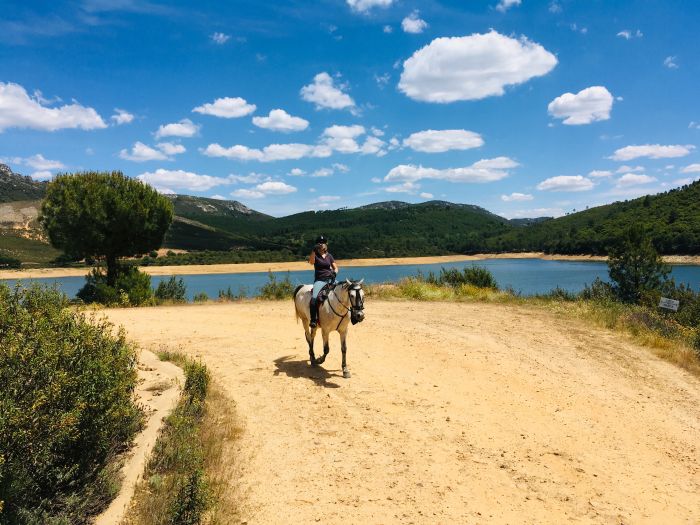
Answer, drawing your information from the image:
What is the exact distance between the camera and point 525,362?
34.9 ft

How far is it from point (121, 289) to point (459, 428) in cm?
1929

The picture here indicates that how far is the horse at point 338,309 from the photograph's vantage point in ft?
27.7

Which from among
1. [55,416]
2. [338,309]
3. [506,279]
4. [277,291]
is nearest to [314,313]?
[338,309]

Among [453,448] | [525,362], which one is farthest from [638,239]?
[453,448]

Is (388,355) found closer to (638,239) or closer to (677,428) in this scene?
(677,428)

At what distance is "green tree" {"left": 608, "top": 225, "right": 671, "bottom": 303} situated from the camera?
71.0 ft

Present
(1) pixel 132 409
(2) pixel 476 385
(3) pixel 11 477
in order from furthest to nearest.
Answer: (2) pixel 476 385 < (1) pixel 132 409 < (3) pixel 11 477

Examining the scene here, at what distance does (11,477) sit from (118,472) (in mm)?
1432

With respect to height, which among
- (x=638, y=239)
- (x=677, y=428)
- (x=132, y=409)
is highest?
(x=638, y=239)

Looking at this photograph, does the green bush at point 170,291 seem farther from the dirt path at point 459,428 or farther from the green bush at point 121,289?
the dirt path at point 459,428

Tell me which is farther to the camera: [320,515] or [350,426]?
[350,426]

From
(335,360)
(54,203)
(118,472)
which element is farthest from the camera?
(54,203)

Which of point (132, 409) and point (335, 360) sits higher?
point (132, 409)

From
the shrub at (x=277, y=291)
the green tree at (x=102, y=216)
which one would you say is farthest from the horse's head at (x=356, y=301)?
the green tree at (x=102, y=216)
